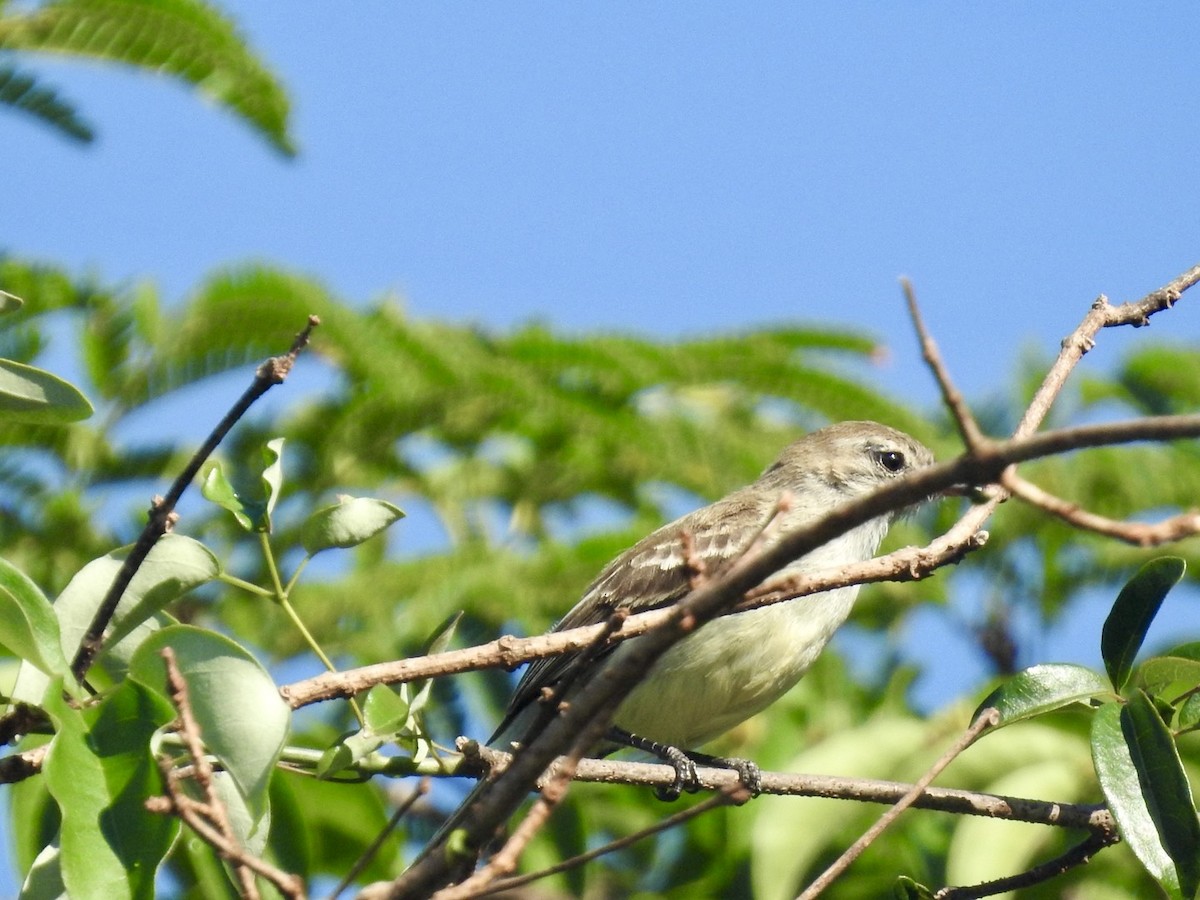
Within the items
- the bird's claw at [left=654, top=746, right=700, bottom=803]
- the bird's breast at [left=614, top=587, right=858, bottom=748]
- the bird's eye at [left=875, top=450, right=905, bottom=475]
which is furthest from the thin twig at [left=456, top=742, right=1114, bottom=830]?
the bird's eye at [left=875, top=450, right=905, bottom=475]

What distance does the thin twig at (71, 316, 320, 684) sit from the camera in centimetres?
186

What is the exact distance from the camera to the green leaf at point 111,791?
1.82 metres

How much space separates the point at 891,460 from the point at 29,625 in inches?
178

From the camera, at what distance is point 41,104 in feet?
14.8

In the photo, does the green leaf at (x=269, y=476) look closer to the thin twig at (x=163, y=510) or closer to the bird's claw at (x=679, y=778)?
the thin twig at (x=163, y=510)

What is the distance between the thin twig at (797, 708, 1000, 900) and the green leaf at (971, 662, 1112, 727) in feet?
0.07

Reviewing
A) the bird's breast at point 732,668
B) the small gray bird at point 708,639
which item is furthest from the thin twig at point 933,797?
the bird's breast at point 732,668

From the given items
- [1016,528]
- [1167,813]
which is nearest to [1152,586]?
[1167,813]

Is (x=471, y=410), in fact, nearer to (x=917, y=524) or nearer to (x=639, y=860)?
(x=639, y=860)

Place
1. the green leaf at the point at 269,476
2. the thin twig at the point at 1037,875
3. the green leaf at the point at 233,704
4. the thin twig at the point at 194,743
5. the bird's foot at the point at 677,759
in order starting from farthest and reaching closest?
the bird's foot at the point at 677,759
the thin twig at the point at 1037,875
the green leaf at the point at 269,476
the green leaf at the point at 233,704
the thin twig at the point at 194,743

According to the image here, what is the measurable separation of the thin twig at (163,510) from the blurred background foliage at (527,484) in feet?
5.71

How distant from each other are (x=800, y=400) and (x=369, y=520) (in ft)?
10.8

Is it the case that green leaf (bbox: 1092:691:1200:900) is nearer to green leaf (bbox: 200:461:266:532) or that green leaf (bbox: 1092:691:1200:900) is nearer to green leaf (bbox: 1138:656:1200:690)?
green leaf (bbox: 1138:656:1200:690)

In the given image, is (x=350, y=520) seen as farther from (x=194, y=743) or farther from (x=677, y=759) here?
(x=677, y=759)
